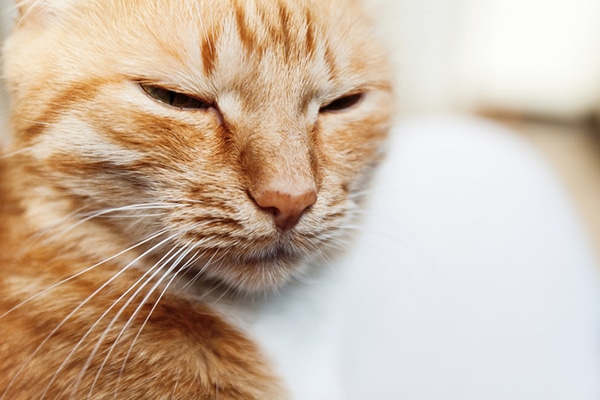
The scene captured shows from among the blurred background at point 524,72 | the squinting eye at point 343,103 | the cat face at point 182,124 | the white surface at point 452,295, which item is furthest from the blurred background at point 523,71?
the cat face at point 182,124

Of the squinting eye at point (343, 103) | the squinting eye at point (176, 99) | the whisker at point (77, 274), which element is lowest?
the whisker at point (77, 274)

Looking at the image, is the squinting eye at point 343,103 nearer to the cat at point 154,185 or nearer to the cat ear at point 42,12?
the cat at point 154,185

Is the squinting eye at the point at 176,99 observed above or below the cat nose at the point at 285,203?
above

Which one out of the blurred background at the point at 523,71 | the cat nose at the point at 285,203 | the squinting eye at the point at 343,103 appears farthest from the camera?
the blurred background at the point at 523,71

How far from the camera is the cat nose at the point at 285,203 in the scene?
47 centimetres

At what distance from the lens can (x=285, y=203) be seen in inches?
18.8

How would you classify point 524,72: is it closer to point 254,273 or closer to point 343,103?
point 343,103

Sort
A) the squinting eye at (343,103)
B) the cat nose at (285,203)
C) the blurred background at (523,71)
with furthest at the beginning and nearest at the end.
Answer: the blurred background at (523,71) < the squinting eye at (343,103) < the cat nose at (285,203)

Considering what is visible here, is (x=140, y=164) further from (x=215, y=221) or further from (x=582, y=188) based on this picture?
(x=582, y=188)

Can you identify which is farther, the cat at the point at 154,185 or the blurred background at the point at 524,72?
the blurred background at the point at 524,72

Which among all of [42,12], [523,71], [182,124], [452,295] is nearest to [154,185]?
[182,124]

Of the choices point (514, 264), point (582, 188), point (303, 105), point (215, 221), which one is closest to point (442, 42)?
point (582, 188)

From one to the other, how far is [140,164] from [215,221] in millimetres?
79

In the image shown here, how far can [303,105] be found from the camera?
21.2 inches
